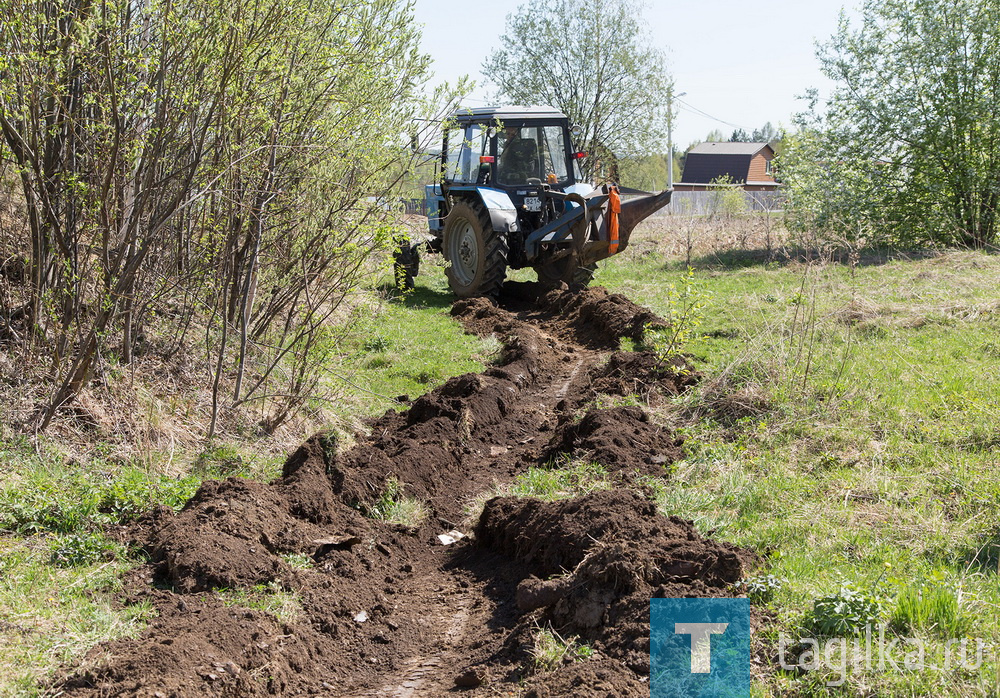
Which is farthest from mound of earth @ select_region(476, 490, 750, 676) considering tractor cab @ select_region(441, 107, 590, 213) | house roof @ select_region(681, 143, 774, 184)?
house roof @ select_region(681, 143, 774, 184)

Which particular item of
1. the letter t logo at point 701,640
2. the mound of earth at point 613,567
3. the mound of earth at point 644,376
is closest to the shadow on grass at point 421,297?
the mound of earth at point 644,376

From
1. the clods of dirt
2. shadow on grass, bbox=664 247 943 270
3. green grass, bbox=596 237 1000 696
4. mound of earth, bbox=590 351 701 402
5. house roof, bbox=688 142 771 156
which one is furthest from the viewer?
house roof, bbox=688 142 771 156

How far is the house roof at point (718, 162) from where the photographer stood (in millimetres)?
65875

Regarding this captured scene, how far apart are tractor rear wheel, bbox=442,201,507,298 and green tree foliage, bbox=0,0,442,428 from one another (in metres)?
5.73

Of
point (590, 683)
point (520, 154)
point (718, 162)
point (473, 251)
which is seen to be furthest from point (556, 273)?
point (718, 162)

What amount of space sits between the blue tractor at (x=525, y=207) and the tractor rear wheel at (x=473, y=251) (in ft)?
0.05

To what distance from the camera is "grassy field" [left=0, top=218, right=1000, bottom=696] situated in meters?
3.36

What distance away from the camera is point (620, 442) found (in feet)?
19.6

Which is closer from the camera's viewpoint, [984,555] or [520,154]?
[984,555]

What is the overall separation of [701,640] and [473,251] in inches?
405

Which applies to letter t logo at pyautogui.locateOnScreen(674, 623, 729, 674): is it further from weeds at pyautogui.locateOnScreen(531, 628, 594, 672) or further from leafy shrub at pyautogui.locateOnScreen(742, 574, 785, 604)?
weeds at pyautogui.locateOnScreen(531, 628, 594, 672)

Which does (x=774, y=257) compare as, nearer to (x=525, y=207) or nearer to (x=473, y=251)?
(x=525, y=207)

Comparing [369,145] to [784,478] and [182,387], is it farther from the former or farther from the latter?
[784,478]

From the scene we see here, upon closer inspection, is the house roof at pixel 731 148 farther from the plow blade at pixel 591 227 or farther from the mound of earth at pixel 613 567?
the mound of earth at pixel 613 567
